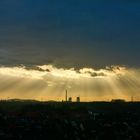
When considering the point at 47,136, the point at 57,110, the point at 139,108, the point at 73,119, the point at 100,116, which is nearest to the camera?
the point at 47,136

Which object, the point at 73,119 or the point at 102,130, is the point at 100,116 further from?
the point at 102,130

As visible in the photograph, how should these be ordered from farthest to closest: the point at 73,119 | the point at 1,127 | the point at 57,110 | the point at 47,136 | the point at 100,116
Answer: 1. the point at 57,110
2. the point at 100,116
3. the point at 73,119
4. the point at 1,127
5. the point at 47,136

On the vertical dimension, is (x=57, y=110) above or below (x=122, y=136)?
above

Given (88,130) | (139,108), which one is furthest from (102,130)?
(139,108)

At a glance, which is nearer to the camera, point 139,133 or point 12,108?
point 139,133

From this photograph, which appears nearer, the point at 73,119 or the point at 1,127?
the point at 1,127

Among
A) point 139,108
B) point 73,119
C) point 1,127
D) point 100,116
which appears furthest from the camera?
point 139,108

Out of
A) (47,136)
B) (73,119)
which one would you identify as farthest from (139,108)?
(47,136)

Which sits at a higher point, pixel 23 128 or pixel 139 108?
pixel 139 108

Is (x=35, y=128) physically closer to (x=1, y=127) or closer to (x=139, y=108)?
(x=1, y=127)
